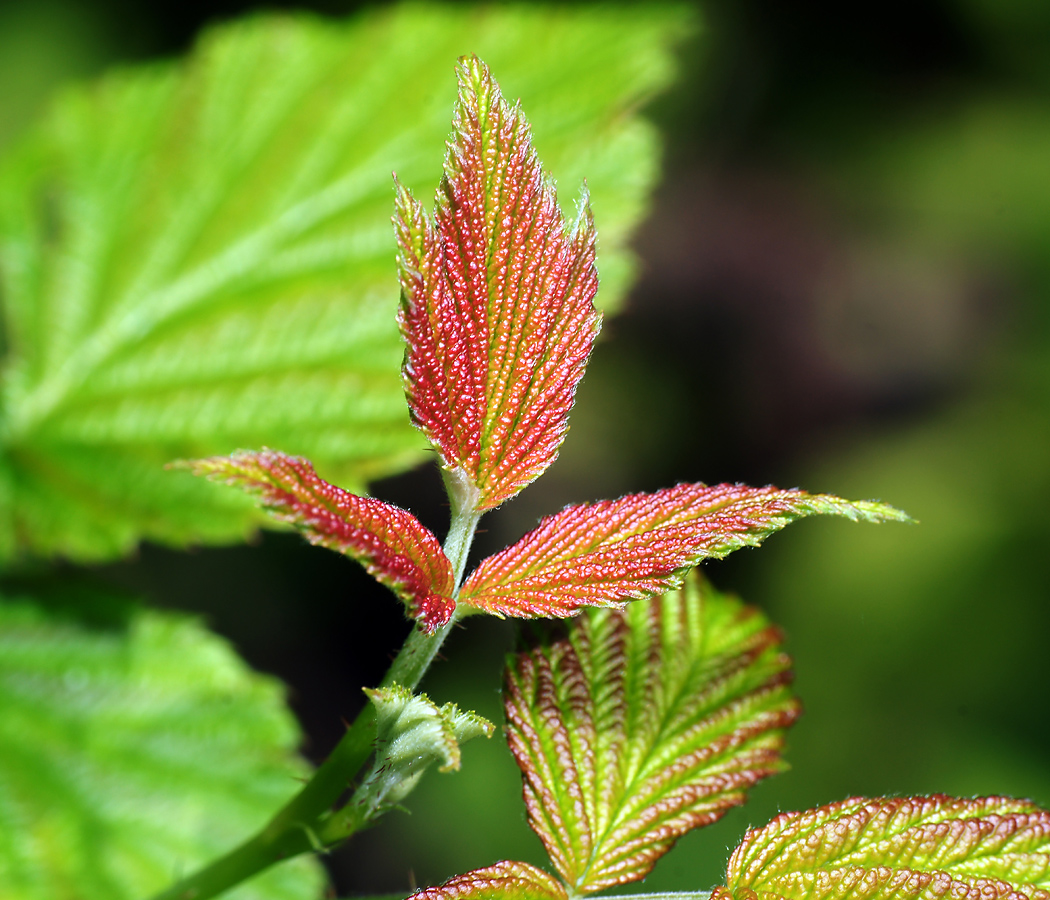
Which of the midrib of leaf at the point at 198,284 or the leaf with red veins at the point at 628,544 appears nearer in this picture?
the leaf with red veins at the point at 628,544

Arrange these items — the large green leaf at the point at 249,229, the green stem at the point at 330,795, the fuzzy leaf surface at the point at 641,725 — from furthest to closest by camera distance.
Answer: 1. the large green leaf at the point at 249,229
2. the fuzzy leaf surface at the point at 641,725
3. the green stem at the point at 330,795

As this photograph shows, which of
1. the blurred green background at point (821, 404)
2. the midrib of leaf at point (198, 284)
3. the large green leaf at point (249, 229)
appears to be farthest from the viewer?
the blurred green background at point (821, 404)

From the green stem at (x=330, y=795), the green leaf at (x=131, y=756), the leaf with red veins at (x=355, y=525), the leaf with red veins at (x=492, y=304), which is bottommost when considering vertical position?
the green leaf at (x=131, y=756)

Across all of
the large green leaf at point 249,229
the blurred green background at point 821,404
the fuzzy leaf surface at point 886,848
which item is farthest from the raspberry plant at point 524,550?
the blurred green background at point 821,404

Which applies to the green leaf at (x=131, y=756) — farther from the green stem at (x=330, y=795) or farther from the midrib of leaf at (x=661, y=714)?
the midrib of leaf at (x=661, y=714)

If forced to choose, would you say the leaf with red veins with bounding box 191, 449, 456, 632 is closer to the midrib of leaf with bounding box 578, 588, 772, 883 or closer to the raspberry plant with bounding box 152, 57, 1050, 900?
the raspberry plant with bounding box 152, 57, 1050, 900

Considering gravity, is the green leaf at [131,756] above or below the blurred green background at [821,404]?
below

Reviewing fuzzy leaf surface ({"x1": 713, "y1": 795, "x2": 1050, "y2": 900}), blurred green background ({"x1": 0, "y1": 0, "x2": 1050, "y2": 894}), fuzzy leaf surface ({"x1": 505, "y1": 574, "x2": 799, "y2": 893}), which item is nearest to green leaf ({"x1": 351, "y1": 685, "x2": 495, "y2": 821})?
fuzzy leaf surface ({"x1": 505, "y1": 574, "x2": 799, "y2": 893})
